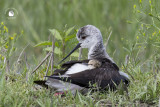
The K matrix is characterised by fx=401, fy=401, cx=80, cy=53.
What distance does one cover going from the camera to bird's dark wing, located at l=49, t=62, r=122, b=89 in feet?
14.8

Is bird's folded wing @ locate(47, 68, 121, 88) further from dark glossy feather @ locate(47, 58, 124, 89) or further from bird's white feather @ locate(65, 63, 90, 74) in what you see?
bird's white feather @ locate(65, 63, 90, 74)

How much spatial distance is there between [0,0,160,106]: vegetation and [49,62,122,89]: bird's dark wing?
0.14m

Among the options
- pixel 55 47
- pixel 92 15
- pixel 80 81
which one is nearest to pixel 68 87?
pixel 80 81

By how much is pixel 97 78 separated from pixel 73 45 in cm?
168

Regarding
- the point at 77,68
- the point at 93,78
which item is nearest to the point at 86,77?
the point at 93,78

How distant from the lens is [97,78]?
4.61 meters

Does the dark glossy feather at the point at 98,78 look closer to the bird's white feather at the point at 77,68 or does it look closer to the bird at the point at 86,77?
the bird at the point at 86,77

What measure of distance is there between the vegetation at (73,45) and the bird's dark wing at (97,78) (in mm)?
139

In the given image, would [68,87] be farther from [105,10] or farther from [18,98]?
[105,10]

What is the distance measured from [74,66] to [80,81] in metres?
0.40

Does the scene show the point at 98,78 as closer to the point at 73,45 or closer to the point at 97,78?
the point at 97,78

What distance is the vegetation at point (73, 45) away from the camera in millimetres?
4262

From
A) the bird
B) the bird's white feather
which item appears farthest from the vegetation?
the bird's white feather

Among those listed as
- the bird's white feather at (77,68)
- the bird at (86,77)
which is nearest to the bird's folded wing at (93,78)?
the bird at (86,77)
